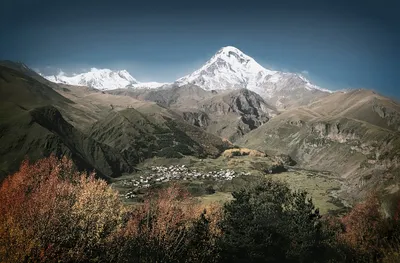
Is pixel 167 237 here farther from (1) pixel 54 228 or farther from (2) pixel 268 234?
(2) pixel 268 234

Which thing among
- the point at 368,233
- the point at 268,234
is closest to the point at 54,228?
the point at 268,234

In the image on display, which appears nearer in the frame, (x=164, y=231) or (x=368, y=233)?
(x=164, y=231)

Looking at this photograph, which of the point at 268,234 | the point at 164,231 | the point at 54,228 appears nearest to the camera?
the point at 54,228

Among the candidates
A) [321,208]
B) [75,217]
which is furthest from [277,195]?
[321,208]

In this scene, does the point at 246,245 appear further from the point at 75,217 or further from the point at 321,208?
the point at 321,208

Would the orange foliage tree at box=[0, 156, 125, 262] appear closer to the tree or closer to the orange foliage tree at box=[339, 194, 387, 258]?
the tree

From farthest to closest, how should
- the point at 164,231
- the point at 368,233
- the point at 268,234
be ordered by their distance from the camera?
the point at 368,233 < the point at 268,234 < the point at 164,231

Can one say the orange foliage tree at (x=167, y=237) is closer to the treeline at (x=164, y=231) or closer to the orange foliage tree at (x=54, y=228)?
the treeline at (x=164, y=231)

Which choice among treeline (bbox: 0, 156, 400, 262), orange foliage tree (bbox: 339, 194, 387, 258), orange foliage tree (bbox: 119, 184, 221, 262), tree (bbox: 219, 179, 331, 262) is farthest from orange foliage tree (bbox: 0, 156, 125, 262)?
orange foliage tree (bbox: 339, 194, 387, 258)
